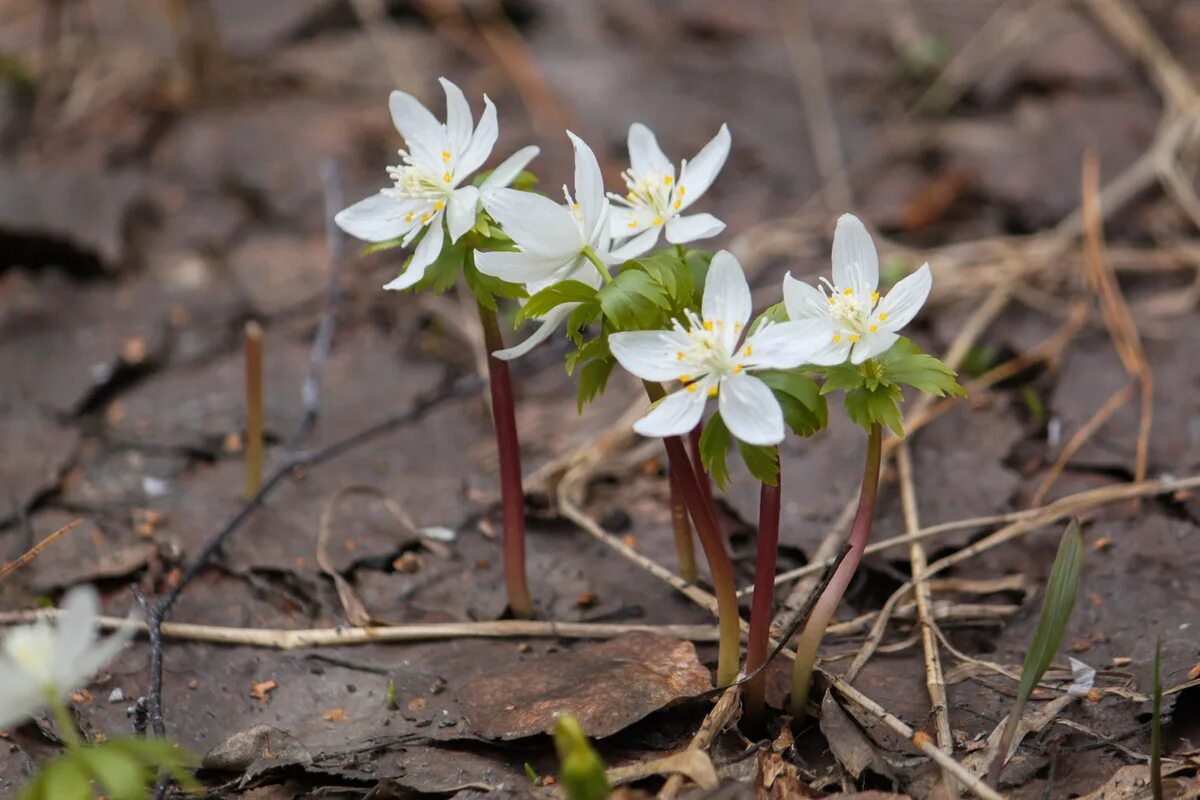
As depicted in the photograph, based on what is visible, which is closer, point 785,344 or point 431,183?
point 785,344

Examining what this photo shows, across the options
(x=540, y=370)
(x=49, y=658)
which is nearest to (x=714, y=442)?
(x=49, y=658)

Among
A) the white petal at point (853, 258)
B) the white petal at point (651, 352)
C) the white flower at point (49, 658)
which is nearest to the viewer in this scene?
the white flower at point (49, 658)

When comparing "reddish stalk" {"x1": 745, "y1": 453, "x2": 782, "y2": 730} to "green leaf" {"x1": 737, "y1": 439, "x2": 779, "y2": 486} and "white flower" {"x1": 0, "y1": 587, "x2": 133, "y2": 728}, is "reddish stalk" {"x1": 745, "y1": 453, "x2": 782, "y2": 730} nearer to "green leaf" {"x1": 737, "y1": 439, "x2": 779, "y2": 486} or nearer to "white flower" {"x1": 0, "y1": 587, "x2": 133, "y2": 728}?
"green leaf" {"x1": 737, "y1": 439, "x2": 779, "y2": 486}

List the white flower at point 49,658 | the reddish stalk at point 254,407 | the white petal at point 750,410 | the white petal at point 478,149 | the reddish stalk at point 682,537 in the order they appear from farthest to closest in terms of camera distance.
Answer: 1. the reddish stalk at point 254,407
2. the reddish stalk at point 682,537
3. the white petal at point 478,149
4. the white petal at point 750,410
5. the white flower at point 49,658

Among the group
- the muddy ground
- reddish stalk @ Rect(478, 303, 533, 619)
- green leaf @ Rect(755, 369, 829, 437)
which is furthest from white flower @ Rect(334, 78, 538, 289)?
the muddy ground

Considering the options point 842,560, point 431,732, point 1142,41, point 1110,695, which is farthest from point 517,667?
point 1142,41

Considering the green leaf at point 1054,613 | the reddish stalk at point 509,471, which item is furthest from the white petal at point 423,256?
the green leaf at point 1054,613

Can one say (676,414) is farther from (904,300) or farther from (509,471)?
(509,471)

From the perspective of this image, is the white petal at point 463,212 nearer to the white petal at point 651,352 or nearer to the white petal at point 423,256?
the white petal at point 423,256
